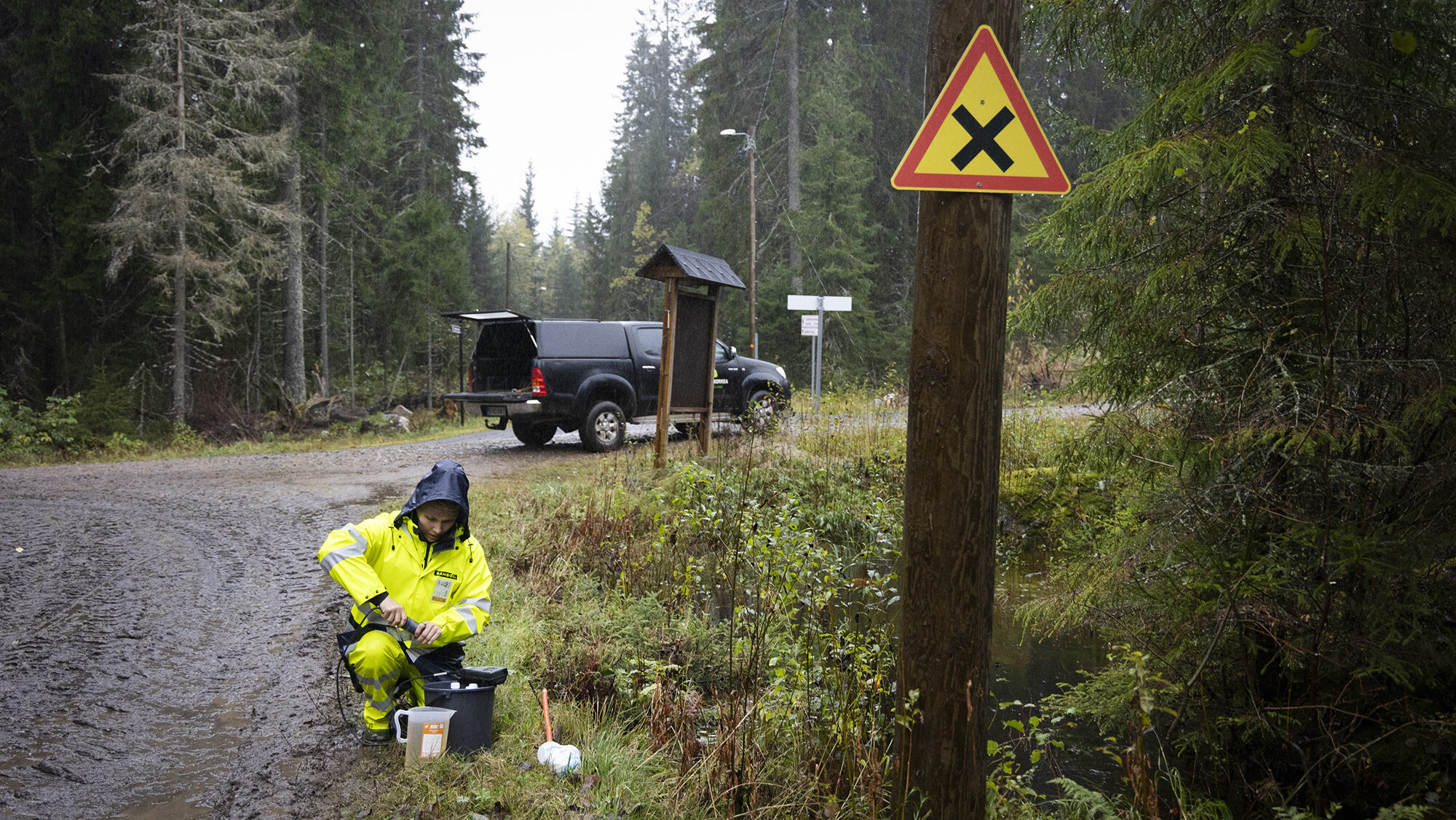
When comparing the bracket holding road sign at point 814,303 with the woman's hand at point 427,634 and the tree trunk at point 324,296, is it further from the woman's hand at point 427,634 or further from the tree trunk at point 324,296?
the tree trunk at point 324,296

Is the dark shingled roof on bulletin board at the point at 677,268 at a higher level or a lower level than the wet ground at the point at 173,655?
higher

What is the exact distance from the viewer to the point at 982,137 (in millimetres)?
2945

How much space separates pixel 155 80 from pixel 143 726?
52.8ft

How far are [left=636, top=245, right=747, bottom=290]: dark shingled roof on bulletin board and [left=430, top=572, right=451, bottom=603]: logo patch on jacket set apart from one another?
6.03 meters

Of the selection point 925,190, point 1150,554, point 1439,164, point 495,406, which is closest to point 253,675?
point 925,190

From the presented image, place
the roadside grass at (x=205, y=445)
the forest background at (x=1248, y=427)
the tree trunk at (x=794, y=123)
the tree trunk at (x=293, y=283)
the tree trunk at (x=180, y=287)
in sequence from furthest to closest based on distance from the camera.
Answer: the tree trunk at (x=794, y=123) < the tree trunk at (x=293, y=283) < the tree trunk at (x=180, y=287) < the roadside grass at (x=205, y=445) < the forest background at (x=1248, y=427)

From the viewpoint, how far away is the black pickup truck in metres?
12.7

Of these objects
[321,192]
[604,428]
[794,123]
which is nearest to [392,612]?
[604,428]

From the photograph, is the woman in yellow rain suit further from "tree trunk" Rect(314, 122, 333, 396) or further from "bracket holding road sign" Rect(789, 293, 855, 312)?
"tree trunk" Rect(314, 122, 333, 396)

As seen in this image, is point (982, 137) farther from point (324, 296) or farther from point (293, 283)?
point (324, 296)

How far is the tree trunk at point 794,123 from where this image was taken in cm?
2783

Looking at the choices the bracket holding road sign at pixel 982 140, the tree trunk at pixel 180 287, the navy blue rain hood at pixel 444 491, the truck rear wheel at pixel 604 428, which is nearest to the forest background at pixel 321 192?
the tree trunk at pixel 180 287

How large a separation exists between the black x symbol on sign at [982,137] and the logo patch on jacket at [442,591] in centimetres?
275

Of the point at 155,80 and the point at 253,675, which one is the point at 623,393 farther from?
the point at 155,80
